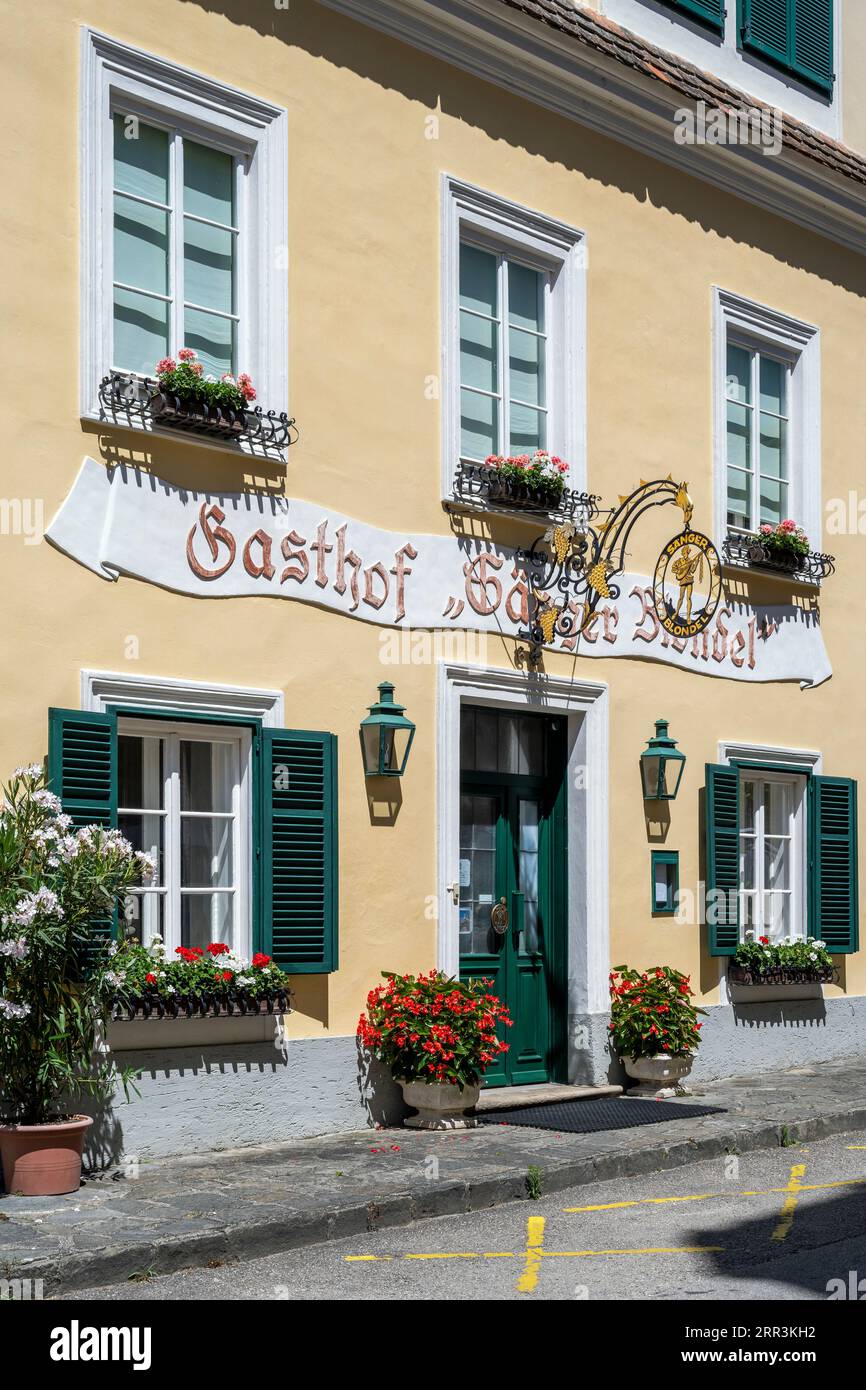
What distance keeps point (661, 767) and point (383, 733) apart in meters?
2.73

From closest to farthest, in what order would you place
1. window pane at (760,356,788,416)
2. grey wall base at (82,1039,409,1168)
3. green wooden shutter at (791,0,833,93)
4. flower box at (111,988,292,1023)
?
flower box at (111,988,292,1023) → grey wall base at (82,1039,409,1168) → window pane at (760,356,788,416) → green wooden shutter at (791,0,833,93)

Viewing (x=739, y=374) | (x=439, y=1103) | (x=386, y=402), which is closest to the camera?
(x=439, y=1103)

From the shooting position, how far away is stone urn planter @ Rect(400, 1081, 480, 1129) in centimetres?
1012

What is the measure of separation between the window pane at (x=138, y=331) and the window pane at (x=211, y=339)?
0.58 feet

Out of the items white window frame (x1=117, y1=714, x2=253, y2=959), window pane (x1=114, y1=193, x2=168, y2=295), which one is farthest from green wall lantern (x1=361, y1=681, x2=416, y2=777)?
window pane (x1=114, y1=193, x2=168, y2=295)

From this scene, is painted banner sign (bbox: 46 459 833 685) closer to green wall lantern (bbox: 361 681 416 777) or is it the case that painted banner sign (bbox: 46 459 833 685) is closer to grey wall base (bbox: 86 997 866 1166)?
green wall lantern (bbox: 361 681 416 777)

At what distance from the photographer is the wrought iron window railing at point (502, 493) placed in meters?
11.2

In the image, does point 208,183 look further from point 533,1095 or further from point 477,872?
point 533,1095

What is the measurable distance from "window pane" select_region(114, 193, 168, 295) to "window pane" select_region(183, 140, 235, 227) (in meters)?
0.27

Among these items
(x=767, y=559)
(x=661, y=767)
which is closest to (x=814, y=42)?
(x=767, y=559)

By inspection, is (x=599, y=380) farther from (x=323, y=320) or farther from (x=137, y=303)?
(x=137, y=303)

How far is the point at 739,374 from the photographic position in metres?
13.7

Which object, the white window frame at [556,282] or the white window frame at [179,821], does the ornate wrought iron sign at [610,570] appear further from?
the white window frame at [179,821]
